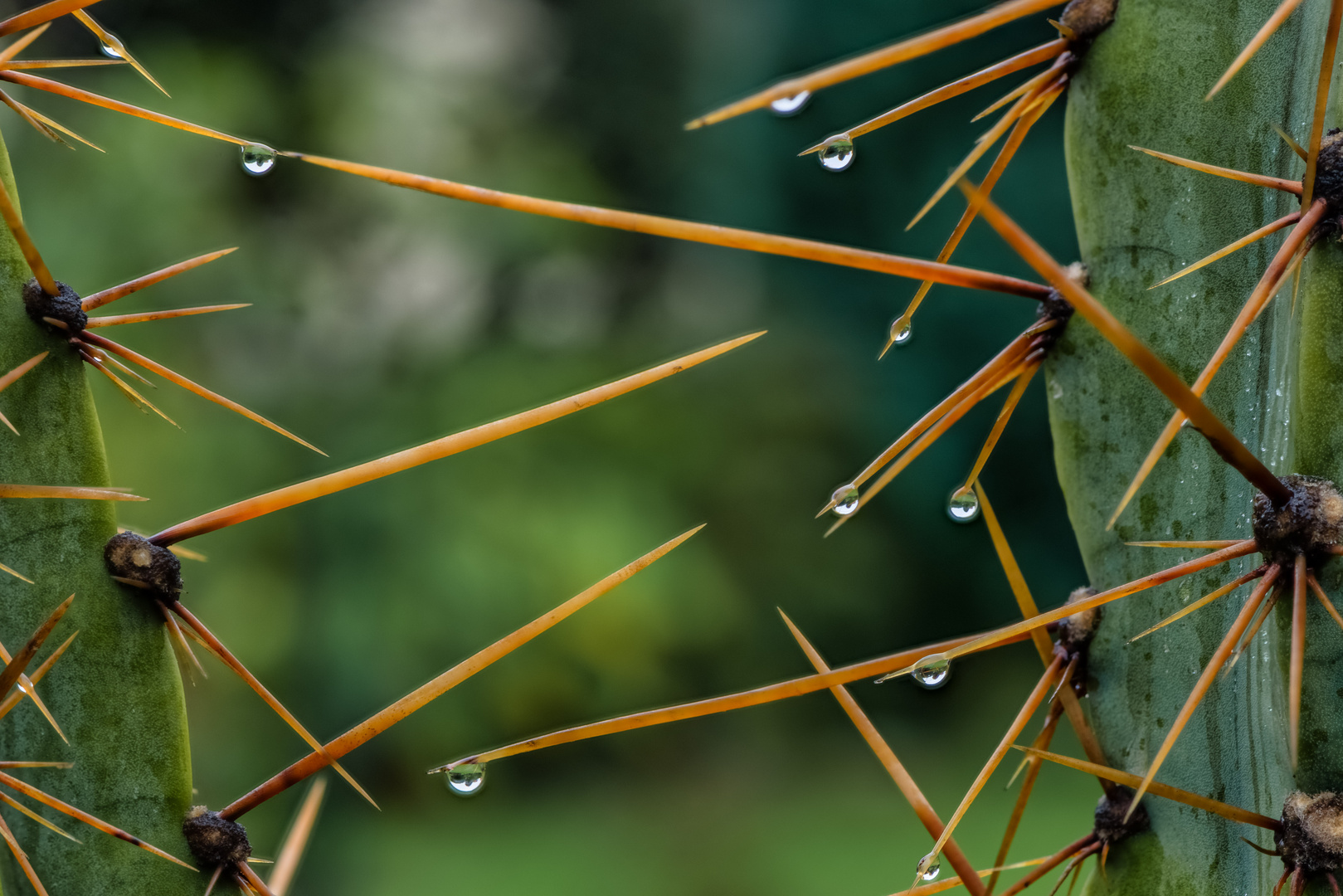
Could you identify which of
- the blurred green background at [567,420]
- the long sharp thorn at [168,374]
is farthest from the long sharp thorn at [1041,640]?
the blurred green background at [567,420]

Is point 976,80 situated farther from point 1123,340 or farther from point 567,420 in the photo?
point 567,420

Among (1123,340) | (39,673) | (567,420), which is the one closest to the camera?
(1123,340)

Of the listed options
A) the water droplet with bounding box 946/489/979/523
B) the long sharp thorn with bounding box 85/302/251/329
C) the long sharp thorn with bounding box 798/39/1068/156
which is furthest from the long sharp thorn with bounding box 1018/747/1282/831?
the long sharp thorn with bounding box 85/302/251/329

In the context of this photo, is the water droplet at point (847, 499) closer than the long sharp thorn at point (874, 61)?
No

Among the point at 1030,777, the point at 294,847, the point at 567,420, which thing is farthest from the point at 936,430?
the point at 567,420

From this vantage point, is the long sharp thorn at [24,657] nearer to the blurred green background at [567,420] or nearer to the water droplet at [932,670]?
the water droplet at [932,670]

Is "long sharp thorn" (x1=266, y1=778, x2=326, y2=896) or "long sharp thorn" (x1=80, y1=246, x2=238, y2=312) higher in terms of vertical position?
"long sharp thorn" (x1=80, y1=246, x2=238, y2=312)

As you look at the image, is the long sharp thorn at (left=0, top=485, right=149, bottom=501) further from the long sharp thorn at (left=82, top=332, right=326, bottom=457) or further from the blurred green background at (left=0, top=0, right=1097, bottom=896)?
the blurred green background at (left=0, top=0, right=1097, bottom=896)
